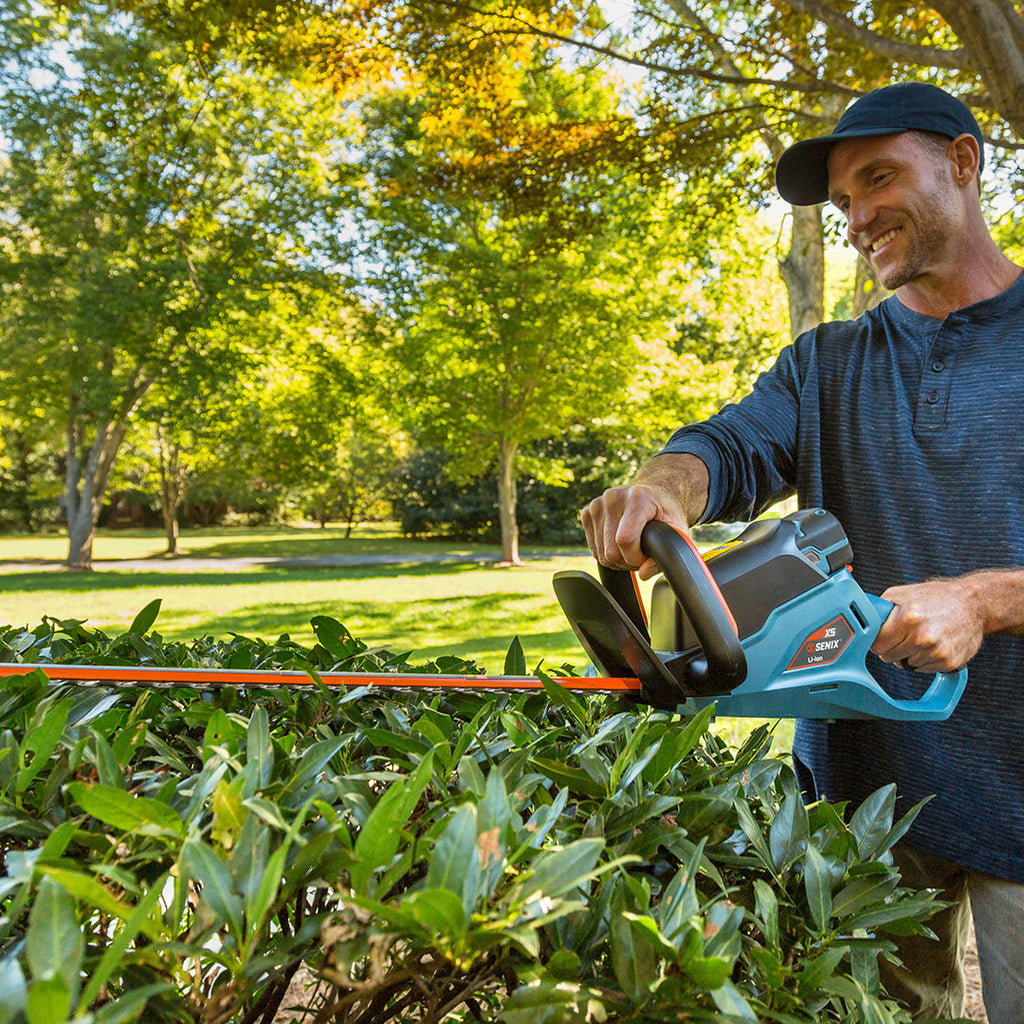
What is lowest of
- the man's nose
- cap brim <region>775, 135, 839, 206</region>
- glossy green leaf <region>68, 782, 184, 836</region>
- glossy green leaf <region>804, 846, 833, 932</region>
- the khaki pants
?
the khaki pants

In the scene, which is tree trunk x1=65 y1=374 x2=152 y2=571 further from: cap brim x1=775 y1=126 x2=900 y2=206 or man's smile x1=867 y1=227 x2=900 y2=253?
man's smile x1=867 y1=227 x2=900 y2=253

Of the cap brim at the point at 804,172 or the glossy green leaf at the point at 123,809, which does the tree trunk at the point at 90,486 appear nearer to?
the cap brim at the point at 804,172

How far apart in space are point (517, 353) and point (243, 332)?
5.30 m

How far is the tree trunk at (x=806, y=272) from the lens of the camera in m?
7.25

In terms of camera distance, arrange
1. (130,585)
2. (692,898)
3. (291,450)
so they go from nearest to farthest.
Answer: (692,898), (130,585), (291,450)

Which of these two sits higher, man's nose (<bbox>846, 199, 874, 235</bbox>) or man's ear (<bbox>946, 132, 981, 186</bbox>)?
man's ear (<bbox>946, 132, 981, 186</bbox>)

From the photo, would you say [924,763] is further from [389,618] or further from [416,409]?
[416,409]

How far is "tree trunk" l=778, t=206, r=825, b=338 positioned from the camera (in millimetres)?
7246

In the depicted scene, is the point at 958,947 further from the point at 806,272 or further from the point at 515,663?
the point at 806,272

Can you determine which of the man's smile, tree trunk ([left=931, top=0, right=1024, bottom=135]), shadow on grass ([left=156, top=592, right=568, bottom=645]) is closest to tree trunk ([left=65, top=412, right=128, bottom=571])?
shadow on grass ([left=156, top=592, right=568, bottom=645])

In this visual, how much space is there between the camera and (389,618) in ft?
35.8

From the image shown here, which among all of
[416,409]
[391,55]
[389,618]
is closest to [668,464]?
[391,55]

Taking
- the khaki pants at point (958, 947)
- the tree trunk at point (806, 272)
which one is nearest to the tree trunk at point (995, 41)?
the tree trunk at point (806, 272)

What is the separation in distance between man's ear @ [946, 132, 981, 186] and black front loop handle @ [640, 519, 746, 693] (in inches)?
52.1
